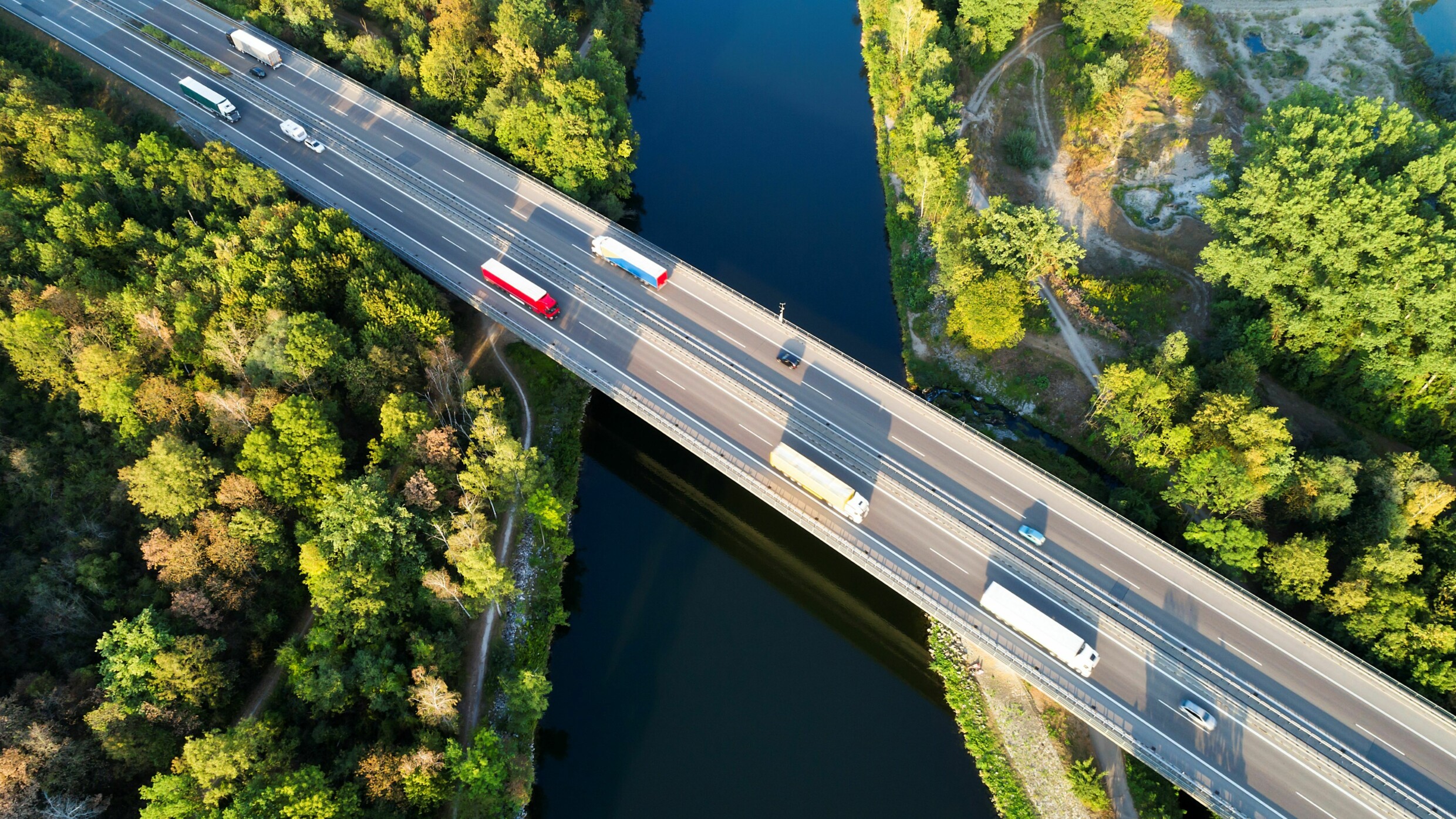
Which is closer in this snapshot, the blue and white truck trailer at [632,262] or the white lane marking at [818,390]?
the white lane marking at [818,390]

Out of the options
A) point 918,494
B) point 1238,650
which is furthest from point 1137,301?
point 1238,650

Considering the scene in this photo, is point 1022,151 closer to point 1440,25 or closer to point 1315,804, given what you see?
point 1315,804

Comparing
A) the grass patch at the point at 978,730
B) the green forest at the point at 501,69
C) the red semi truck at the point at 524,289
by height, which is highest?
the green forest at the point at 501,69

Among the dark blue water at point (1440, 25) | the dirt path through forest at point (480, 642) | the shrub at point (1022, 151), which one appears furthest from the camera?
the dark blue water at point (1440, 25)

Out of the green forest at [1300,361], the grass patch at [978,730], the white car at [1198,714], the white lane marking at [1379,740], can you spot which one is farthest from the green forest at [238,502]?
the white lane marking at [1379,740]

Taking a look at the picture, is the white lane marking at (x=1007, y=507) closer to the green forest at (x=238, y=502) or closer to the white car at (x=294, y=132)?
the green forest at (x=238, y=502)

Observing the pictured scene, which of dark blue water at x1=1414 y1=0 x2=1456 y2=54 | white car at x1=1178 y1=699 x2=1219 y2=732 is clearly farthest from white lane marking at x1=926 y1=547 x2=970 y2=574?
dark blue water at x1=1414 y1=0 x2=1456 y2=54

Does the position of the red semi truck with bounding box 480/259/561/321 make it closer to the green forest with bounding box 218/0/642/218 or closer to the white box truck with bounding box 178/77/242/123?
the green forest with bounding box 218/0/642/218
